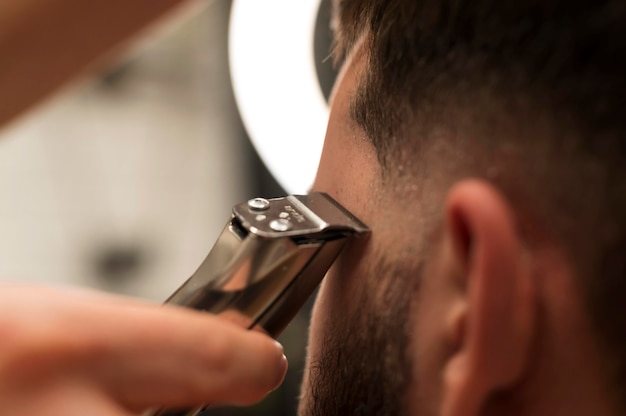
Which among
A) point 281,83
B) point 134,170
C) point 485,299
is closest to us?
point 485,299

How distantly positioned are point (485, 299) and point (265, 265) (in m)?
0.14

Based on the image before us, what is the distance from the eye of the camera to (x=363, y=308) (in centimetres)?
48

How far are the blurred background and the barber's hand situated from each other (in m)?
1.12

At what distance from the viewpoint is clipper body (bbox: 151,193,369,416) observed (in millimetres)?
438

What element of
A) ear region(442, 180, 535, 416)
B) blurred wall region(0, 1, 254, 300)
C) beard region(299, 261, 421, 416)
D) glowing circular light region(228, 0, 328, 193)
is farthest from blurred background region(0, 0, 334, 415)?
ear region(442, 180, 535, 416)

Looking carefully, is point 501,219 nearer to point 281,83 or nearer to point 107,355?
point 107,355

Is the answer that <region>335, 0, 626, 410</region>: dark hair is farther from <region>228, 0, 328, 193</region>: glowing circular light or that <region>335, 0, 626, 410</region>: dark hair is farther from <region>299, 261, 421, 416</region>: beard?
<region>228, 0, 328, 193</region>: glowing circular light

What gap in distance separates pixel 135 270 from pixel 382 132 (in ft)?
4.57

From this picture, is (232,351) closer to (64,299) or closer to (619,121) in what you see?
(64,299)

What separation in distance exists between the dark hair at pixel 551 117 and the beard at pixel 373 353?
0.28ft

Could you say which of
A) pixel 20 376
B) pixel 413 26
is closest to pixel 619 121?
pixel 413 26

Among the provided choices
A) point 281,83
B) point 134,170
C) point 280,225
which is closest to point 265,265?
point 280,225

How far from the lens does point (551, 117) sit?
392 mm

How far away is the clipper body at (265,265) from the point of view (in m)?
0.44
